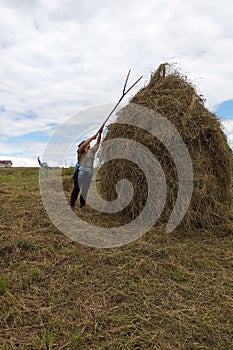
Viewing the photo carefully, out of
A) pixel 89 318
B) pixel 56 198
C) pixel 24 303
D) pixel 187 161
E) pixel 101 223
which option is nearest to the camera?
pixel 89 318

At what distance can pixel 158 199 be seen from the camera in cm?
535

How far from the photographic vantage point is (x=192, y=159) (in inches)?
210

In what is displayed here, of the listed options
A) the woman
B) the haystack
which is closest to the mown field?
the haystack

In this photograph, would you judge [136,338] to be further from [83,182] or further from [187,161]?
[83,182]

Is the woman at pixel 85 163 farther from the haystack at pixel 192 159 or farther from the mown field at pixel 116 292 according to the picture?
the mown field at pixel 116 292

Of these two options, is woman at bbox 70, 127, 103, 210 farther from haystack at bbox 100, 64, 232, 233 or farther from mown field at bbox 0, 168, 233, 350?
mown field at bbox 0, 168, 233, 350

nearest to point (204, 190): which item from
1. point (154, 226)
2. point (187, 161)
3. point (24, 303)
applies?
point (187, 161)

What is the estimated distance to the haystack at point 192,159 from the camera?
5305 millimetres

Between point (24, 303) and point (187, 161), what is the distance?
10.7 ft

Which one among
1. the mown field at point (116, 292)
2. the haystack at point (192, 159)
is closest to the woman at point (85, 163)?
the haystack at point (192, 159)

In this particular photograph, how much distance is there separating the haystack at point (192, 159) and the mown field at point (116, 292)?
443 mm

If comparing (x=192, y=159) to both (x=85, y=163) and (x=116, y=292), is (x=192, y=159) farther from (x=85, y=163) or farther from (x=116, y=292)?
(x=116, y=292)

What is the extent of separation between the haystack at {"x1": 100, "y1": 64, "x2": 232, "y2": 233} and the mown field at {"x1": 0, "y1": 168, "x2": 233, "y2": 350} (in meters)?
0.44

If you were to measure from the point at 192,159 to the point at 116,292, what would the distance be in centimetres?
267
